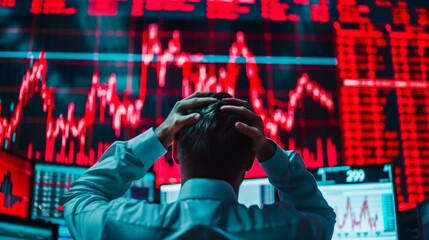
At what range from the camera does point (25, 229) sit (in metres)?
1.17

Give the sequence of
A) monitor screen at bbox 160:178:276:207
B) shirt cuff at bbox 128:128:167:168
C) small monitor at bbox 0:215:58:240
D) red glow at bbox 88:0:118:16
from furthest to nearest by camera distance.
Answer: red glow at bbox 88:0:118:16
monitor screen at bbox 160:178:276:207
small monitor at bbox 0:215:58:240
shirt cuff at bbox 128:128:167:168

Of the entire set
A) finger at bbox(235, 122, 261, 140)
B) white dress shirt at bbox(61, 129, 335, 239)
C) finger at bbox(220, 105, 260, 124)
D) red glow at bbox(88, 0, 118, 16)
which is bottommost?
white dress shirt at bbox(61, 129, 335, 239)

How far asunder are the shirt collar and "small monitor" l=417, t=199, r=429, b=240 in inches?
40.4

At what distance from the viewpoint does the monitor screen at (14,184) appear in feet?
4.76

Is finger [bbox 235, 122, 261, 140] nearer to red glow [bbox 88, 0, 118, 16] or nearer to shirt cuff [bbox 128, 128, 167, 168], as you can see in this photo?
shirt cuff [bbox 128, 128, 167, 168]

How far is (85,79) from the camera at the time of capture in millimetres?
3850

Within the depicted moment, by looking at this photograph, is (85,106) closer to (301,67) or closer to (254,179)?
(301,67)

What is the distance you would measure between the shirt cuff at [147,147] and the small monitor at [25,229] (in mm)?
544

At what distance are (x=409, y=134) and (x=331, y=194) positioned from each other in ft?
7.72

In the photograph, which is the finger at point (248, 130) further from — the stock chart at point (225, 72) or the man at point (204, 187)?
the stock chart at point (225, 72)

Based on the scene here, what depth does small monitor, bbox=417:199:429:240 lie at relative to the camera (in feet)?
4.85

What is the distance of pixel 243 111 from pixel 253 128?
0.03m

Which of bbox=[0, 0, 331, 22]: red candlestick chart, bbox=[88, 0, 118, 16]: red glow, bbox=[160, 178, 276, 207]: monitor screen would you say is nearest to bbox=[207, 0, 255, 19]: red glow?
bbox=[0, 0, 331, 22]: red candlestick chart

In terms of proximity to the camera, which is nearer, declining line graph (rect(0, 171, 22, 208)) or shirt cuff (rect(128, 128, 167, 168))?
shirt cuff (rect(128, 128, 167, 168))
